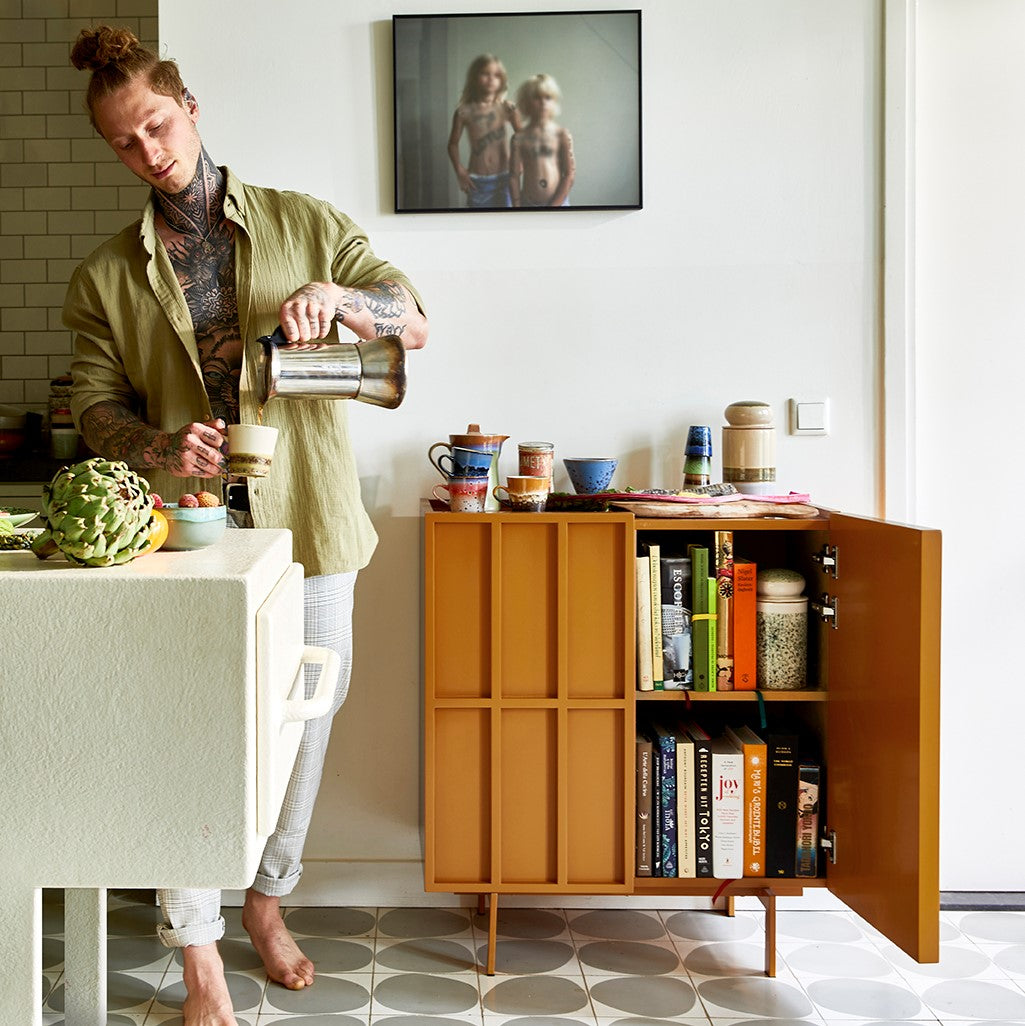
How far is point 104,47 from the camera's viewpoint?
72.4 inches

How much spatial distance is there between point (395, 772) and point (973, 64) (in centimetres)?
213

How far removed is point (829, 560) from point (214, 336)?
1.29 m

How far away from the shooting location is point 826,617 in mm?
2209

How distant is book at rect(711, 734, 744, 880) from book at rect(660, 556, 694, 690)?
180 mm

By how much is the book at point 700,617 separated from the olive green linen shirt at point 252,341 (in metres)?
0.70

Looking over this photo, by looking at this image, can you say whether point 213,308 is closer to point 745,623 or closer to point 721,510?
point 721,510

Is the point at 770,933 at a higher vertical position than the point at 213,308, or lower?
lower

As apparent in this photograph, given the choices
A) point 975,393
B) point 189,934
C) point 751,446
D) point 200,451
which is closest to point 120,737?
point 200,451

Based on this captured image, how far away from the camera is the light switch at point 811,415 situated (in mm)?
2535

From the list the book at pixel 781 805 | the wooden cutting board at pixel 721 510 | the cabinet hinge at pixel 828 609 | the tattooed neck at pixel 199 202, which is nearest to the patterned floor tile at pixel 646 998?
the book at pixel 781 805

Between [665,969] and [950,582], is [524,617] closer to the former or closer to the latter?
[665,969]

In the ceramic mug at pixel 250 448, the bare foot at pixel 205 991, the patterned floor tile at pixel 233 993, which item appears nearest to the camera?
the ceramic mug at pixel 250 448

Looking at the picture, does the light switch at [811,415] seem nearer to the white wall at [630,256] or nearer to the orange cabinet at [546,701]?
the white wall at [630,256]

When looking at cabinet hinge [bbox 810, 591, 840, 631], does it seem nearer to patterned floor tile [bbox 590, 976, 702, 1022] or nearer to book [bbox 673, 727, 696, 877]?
book [bbox 673, 727, 696, 877]
